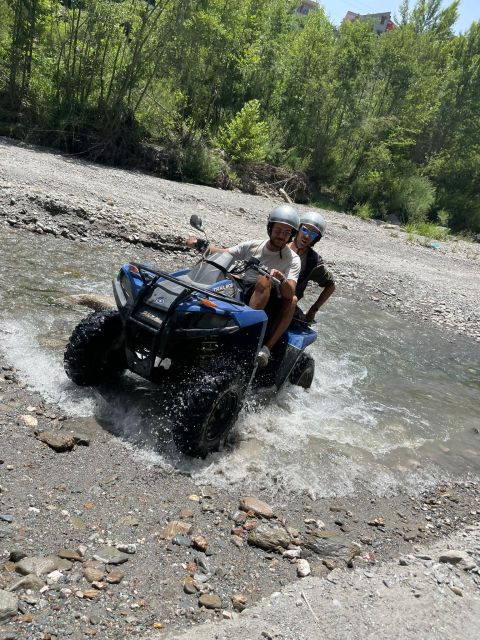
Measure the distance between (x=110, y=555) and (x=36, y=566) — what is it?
449 millimetres

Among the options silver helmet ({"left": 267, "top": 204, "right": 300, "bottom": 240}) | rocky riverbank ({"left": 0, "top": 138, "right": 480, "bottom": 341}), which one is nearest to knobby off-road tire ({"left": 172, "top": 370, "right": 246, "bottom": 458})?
silver helmet ({"left": 267, "top": 204, "right": 300, "bottom": 240})

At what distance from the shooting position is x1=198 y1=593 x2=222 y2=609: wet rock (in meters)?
3.38

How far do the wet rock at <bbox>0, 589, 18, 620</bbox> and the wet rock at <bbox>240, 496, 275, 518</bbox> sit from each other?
75.1 inches

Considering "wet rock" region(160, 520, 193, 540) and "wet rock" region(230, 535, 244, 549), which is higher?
"wet rock" region(160, 520, 193, 540)

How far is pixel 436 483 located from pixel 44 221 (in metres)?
8.52

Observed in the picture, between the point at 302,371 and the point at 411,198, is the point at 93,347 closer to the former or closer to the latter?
the point at 302,371

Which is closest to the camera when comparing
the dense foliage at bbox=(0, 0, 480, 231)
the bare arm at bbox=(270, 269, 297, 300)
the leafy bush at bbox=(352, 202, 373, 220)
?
the bare arm at bbox=(270, 269, 297, 300)

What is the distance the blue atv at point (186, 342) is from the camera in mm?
4777

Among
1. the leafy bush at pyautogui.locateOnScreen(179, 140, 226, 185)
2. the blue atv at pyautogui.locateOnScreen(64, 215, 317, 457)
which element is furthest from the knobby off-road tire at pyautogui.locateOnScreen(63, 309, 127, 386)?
the leafy bush at pyautogui.locateOnScreen(179, 140, 226, 185)

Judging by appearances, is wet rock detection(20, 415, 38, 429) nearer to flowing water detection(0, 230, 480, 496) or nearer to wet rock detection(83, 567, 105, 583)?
flowing water detection(0, 230, 480, 496)

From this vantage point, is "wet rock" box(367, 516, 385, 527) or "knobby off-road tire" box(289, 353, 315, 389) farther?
"knobby off-road tire" box(289, 353, 315, 389)

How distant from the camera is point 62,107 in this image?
21.1 metres

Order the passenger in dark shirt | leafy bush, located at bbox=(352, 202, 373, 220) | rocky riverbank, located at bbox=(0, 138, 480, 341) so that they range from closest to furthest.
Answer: the passenger in dark shirt → rocky riverbank, located at bbox=(0, 138, 480, 341) → leafy bush, located at bbox=(352, 202, 373, 220)

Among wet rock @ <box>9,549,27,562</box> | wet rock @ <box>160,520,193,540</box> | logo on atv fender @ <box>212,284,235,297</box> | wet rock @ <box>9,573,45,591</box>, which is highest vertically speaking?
logo on atv fender @ <box>212,284,235,297</box>
